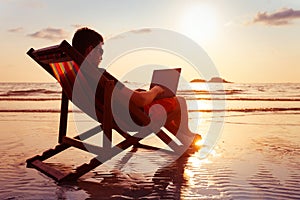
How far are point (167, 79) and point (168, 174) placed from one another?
1.11 meters

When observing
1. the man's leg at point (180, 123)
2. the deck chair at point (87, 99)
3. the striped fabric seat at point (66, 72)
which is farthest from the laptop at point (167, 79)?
the striped fabric seat at point (66, 72)

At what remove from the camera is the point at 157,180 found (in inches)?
161

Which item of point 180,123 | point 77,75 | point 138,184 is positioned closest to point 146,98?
point 77,75

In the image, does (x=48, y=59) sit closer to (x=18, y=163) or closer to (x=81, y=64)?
(x=81, y=64)

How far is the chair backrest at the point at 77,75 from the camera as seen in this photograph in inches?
149

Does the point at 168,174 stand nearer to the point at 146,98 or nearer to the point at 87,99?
the point at 146,98

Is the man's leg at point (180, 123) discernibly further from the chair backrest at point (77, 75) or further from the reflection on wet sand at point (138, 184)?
the chair backrest at point (77, 75)

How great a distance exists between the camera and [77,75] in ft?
13.2

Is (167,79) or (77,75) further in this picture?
(167,79)

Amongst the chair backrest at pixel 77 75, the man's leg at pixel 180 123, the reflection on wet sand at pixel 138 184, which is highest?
the chair backrest at pixel 77 75

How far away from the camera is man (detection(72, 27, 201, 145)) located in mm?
4078

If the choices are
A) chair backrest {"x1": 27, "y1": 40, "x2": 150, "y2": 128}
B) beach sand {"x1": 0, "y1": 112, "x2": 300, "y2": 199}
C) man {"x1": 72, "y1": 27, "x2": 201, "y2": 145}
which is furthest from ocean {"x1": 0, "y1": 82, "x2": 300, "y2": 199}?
chair backrest {"x1": 27, "y1": 40, "x2": 150, "y2": 128}

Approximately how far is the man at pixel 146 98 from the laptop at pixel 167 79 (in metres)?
0.08

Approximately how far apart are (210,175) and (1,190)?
2016 mm
